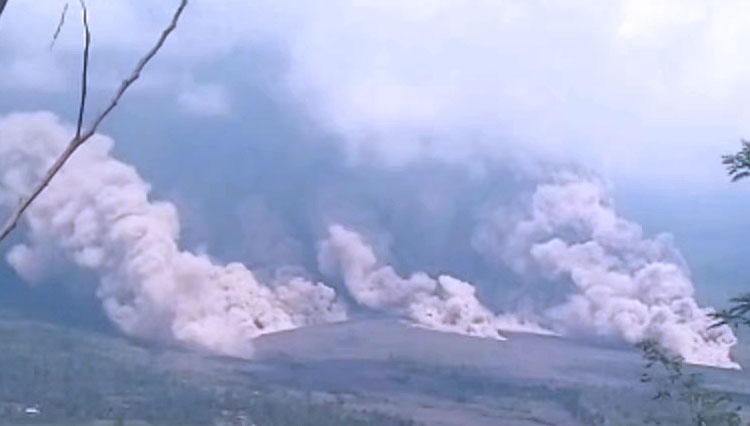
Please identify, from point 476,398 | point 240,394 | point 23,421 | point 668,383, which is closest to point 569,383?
point 476,398

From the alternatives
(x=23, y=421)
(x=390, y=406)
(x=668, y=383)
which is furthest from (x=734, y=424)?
(x=390, y=406)

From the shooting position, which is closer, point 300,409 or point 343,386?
point 300,409

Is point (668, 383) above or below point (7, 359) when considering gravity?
below

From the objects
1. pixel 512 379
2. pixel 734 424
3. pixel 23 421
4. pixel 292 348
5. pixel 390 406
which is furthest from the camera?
pixel 292 348

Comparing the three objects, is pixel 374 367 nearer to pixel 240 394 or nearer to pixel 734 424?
pixel 240 394

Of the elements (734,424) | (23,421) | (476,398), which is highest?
(476,398)

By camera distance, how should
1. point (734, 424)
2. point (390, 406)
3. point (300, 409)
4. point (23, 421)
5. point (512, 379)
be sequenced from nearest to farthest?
1. point (734, 424)
2. point (23, 421)
3. point (300, 409)
4. point (390, 406)
5. point (512, 379)

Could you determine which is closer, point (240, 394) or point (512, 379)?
point (240, 394)

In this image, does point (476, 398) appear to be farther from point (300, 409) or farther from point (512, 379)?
point (300, 409)

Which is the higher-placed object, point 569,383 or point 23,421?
point 569,383
